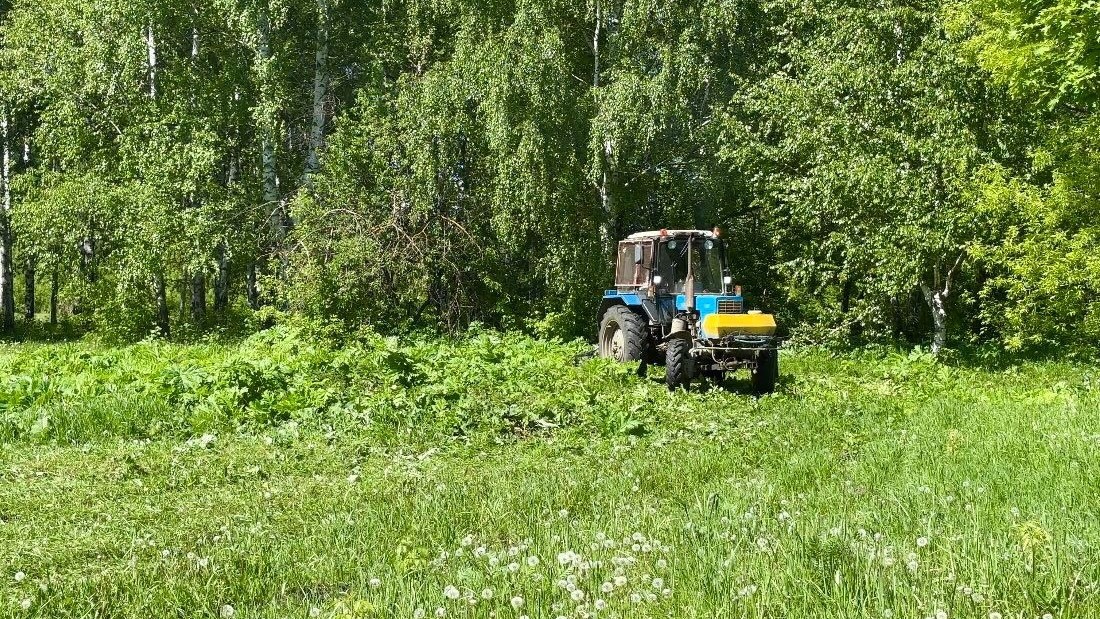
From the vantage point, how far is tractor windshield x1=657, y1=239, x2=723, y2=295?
11430mm

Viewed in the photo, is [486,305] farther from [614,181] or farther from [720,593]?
[720,593]

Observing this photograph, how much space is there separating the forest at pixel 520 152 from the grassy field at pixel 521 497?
17.7 ft

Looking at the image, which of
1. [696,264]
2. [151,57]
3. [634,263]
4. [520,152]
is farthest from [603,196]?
[151,57]

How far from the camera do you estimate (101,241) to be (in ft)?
73.3

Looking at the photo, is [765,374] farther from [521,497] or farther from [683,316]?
[521,497]

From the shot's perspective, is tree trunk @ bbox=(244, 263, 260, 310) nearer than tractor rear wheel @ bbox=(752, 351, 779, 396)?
No

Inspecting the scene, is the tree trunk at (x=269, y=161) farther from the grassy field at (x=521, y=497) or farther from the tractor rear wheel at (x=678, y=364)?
the tractor rear wheel at (x=678, y=364)

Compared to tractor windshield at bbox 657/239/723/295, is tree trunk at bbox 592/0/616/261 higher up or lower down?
higher up

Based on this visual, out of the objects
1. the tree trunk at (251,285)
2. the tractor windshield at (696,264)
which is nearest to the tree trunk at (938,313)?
the tractor windshield at (696,264)

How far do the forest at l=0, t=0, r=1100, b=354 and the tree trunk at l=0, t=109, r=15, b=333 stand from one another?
72.7 inches

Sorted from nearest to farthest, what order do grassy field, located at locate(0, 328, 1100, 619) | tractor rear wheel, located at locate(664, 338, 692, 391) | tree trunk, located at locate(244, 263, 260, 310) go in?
1. grassy field, located at locate(0, 328, 1100, 619)
2. tractor rear wheel, located at locate(664, 338, 692, 391)
3. tree trunk, located at locate(244, 263, 260, 310)

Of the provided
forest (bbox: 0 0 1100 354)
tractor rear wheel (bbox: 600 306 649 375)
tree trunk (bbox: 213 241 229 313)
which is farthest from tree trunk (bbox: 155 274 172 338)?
tractor rear wheel (bbox: 600 306 649 375)

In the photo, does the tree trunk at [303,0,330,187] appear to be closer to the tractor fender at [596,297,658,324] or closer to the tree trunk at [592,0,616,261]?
the tree trunk at [592,0,616,261]

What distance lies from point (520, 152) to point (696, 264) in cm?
606
